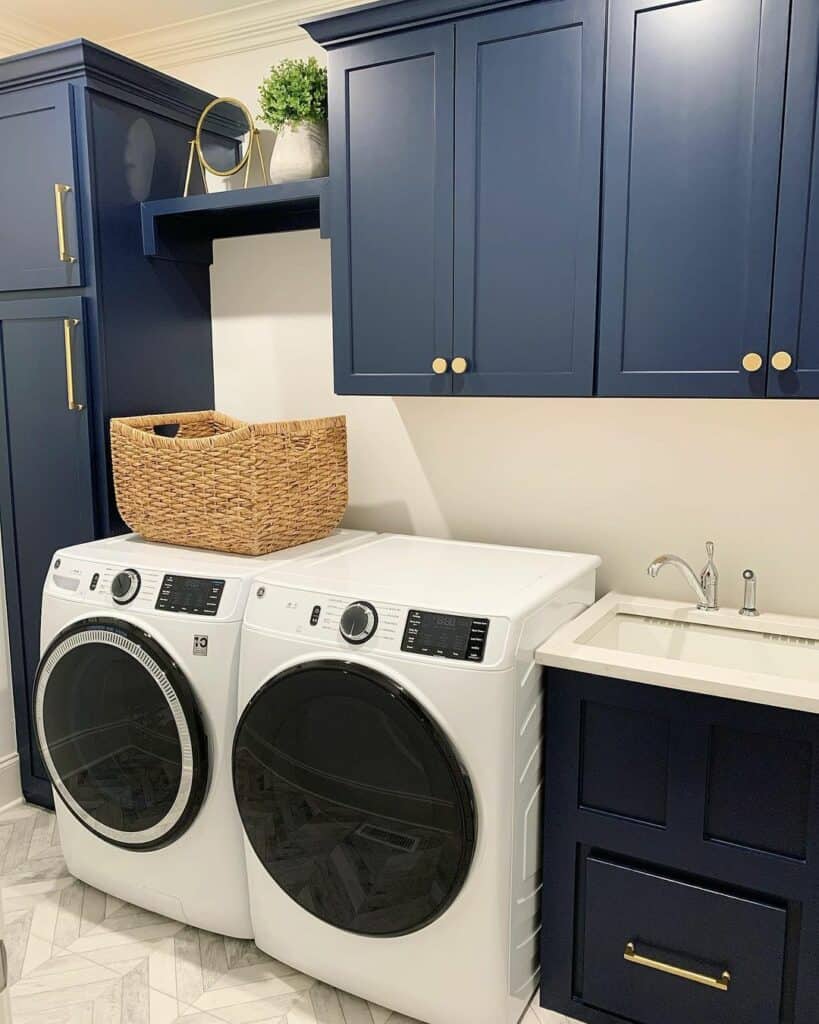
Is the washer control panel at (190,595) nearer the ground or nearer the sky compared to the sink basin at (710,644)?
nearer the sky

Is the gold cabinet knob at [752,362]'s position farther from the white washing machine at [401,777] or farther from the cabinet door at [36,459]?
the cabinet door at [36,459]

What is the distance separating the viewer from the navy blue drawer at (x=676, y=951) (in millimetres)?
1693

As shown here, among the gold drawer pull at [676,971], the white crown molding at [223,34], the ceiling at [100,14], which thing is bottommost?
the gold drawer pull at [676,971]

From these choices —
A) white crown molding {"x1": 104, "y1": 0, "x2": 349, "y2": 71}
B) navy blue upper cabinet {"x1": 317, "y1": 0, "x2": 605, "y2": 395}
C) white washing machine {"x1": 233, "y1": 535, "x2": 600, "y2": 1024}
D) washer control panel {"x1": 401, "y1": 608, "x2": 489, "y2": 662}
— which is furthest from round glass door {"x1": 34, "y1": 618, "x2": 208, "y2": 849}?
white crown molding {"x1": 104, "y1": 0, "x2": 349, "y2": 71}

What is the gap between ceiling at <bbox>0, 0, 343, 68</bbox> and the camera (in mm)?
2586

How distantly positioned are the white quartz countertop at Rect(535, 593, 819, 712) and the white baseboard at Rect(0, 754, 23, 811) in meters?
1.96

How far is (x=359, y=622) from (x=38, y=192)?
160 centimetres

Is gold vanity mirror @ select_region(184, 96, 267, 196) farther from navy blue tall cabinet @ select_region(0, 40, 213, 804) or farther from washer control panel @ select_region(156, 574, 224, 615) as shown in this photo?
washer control panel @ select_region(156, 574, 224, 615)

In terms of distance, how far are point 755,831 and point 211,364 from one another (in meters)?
2.13

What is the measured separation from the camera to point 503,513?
247cm

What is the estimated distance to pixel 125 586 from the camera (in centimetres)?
214

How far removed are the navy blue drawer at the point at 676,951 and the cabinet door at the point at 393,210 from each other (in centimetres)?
122

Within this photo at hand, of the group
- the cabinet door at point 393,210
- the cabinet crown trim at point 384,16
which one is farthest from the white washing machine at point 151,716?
the cabinet crown trim at point 384,16

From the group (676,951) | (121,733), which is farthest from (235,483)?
(676,951)
